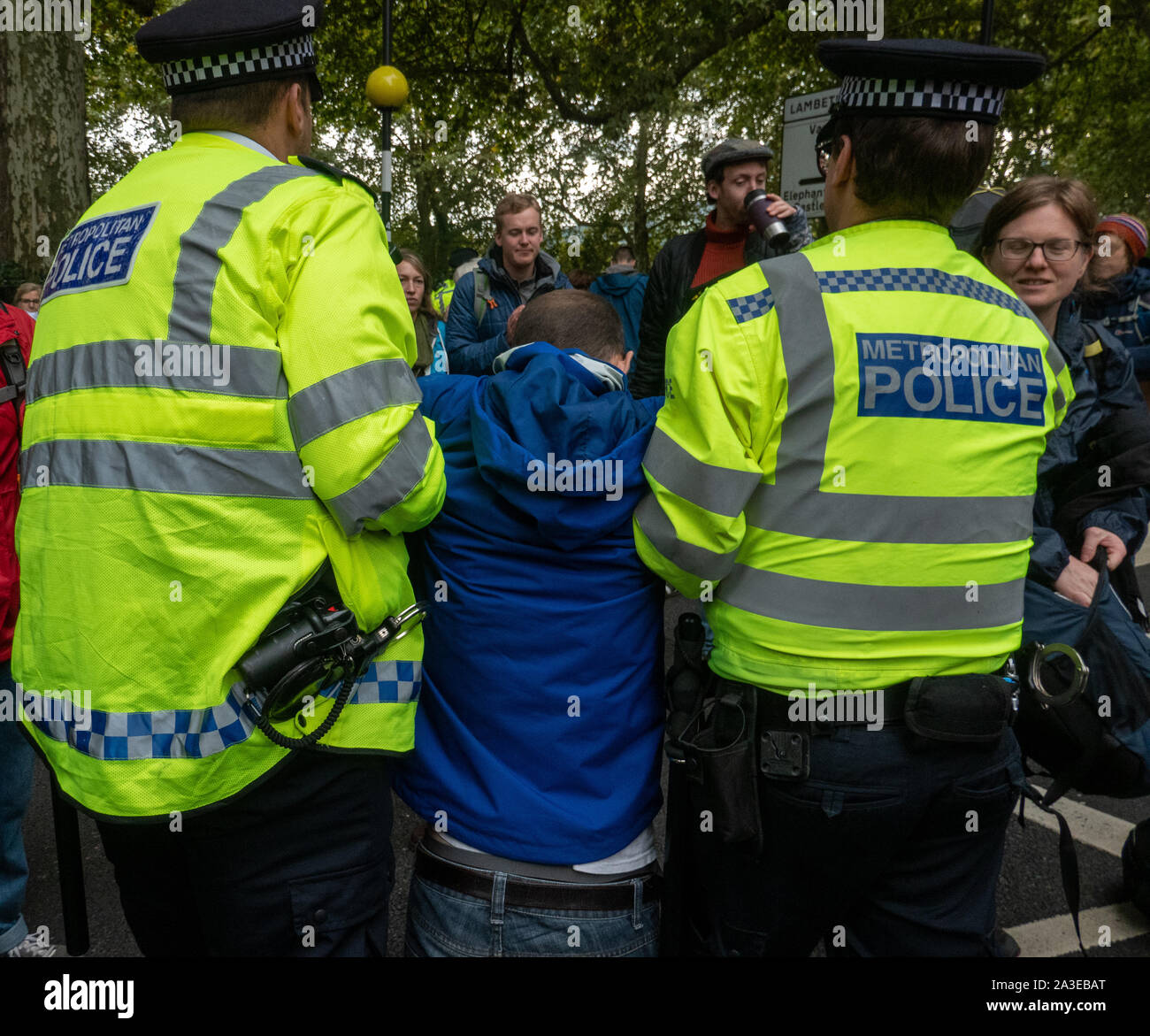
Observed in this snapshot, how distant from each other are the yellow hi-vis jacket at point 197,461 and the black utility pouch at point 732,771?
0.65 meters

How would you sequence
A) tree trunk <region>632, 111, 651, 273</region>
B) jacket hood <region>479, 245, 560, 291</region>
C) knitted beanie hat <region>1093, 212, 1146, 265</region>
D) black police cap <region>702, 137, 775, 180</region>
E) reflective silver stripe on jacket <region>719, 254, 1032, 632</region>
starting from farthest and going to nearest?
tree trunk <region>632, 111, 651, 273</region> < jacket hood <region>479, 245, 560, 291</region> < knitted beanie hat <region>1093, 212, 1146, 265</region> < black police cap <region>702, 137, 775, 180</region> < reflective silver stripe on jacket <region>719, 254, 1032, 632</region>

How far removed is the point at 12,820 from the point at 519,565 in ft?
6.23

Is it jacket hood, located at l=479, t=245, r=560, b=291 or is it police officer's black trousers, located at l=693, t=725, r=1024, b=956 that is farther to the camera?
jacket hood, located at l=479, t=245, r=560, b=291

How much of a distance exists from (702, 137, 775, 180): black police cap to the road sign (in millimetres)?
2026

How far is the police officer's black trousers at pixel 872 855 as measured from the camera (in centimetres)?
151

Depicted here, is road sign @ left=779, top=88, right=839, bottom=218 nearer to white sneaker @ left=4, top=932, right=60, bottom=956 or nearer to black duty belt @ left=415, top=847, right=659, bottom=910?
black duty belt @ left=415, top=847, right=659, bottom=910

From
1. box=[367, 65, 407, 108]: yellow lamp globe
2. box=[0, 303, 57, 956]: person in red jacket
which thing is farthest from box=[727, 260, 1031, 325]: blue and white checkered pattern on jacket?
box=[367, 65, 407, 108]: yellow lamp globe

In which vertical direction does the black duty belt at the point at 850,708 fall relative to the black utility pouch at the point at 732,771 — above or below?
above

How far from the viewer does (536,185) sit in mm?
22094

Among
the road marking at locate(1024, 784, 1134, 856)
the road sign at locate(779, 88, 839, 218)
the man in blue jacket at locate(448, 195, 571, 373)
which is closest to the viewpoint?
the road marking at locate(1024, 784, 1134, 856)

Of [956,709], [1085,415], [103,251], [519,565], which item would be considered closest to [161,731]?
[519,565]

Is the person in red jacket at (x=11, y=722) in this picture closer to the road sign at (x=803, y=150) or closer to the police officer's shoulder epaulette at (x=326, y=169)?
the police officer's shoulder epaulette at (x=326, y=169)

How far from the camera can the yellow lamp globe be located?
557 centimetres

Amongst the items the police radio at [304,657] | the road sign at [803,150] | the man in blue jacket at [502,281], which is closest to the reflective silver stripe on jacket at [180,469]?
the police radio at [304,657]
